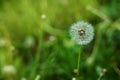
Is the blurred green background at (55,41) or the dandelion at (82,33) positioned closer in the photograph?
the dandelion at (82,33)

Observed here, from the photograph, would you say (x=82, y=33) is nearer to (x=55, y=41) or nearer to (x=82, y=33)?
(x=82, y=33)

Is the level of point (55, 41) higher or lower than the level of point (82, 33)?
higher

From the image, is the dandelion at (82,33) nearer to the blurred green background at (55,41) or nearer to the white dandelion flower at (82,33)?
the white dandelion flower at (82,33)

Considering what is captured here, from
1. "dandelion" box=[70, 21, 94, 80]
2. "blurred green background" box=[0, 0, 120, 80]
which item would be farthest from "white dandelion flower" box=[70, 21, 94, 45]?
"blurred green background" box=[0, 0, 120, 80]

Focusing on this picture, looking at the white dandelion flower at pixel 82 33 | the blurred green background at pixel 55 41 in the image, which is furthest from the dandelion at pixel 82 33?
the blurred green background at pixel 55 41

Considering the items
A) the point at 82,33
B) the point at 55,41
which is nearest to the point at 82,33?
the point at 82,33

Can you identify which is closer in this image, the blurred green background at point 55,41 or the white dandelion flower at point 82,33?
the white dandelion flower at point 82,33

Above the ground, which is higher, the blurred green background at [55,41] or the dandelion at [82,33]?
the blurred green background at [55,41]
